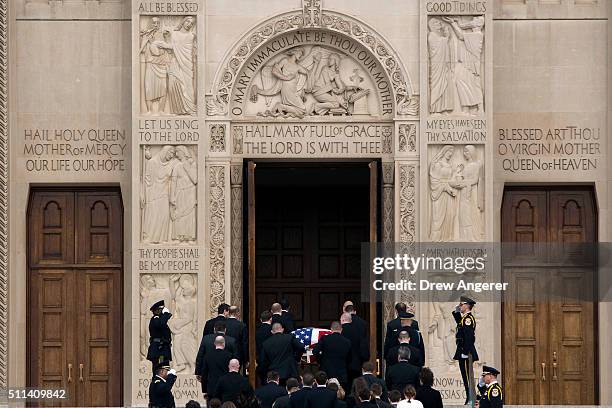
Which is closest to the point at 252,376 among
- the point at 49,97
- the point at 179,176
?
the point at 179,176

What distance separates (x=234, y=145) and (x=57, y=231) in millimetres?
3792

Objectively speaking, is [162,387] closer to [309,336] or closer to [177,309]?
[309,336]

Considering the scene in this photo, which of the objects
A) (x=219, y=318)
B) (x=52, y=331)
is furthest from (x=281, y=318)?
(x=52, y=331)

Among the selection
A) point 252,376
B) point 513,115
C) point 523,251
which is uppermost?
point 513,115

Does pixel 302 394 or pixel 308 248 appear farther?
pixel 308 248

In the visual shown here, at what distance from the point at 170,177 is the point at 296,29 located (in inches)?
141

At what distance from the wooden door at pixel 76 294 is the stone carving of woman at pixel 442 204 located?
5.92 metres

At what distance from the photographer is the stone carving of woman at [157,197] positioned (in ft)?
111

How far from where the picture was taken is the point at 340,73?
34500 millimetres

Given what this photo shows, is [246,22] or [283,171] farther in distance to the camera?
[283,171]

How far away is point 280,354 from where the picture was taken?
A: 95.6 feet

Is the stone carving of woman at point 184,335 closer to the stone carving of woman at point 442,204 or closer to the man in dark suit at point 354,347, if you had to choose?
the man in dark suit at point 354,347


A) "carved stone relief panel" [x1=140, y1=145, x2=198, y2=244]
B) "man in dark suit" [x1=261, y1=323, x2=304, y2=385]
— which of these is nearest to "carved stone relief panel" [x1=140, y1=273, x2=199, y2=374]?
"carved stone relief panel" [x1=140, y1=145, x2=198, y2=244]

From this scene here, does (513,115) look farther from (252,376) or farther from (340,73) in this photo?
(252,376)
